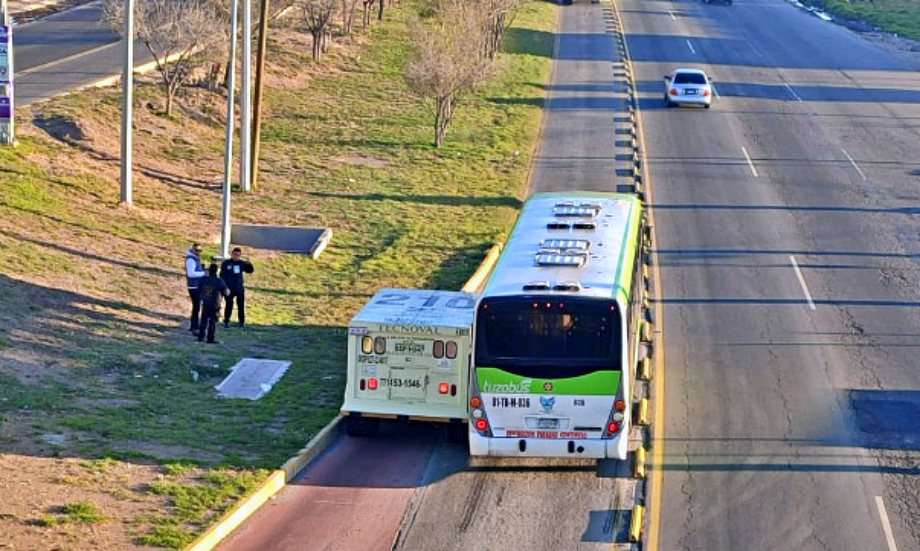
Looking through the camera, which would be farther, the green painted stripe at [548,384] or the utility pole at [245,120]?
the utility pole at [245,120]

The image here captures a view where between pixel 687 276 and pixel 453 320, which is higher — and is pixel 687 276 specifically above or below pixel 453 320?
below

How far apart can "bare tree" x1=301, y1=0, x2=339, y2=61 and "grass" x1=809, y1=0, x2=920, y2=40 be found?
116 ft

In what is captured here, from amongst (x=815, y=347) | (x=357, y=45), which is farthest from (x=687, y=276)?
(x=357, y=45)

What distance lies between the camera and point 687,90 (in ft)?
176

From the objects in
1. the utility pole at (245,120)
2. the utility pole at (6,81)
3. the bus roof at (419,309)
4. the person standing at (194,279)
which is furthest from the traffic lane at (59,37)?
the bus roof at (419,309)

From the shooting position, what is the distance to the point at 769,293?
30031mm

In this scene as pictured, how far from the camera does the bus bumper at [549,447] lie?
63.3 ft

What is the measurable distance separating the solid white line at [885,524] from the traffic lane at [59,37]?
116 ft

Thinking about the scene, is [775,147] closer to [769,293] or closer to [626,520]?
[769,293]

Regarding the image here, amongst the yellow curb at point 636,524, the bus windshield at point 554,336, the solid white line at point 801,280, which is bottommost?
the solid white line at point 801,280

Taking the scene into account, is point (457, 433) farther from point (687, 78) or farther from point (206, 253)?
point (687, 78)

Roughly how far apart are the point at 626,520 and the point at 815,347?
30.9 ft

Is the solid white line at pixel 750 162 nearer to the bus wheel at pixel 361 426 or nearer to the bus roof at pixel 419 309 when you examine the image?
the bus roof at pixel 419 309

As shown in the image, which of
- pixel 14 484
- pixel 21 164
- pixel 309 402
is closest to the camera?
pixel 14 484
